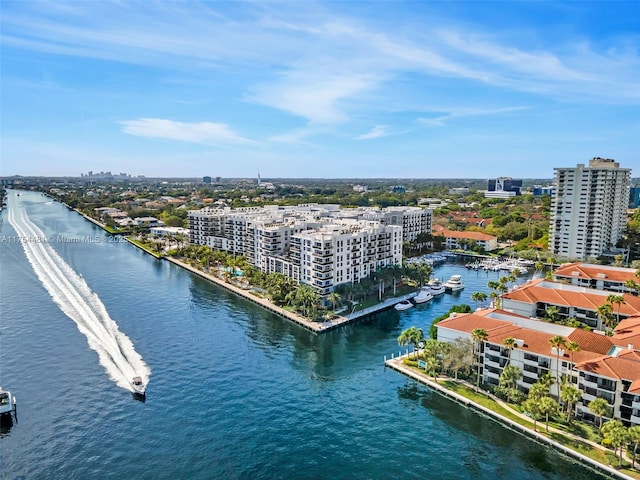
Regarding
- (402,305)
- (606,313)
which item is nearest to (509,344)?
(606,313)

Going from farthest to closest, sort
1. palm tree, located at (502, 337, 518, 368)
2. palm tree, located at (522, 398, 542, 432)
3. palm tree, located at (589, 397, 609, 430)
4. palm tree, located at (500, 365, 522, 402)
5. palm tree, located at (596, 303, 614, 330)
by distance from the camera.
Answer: palm tree, located at (596, 303, 614, 330), palm tree, located at (502, 337, 518, 368), palm tree, located at (500, 365, 522, 402), palm tree, located at (522, 398, 542, 432), palm tree, located at (589, 397, 609, 430)

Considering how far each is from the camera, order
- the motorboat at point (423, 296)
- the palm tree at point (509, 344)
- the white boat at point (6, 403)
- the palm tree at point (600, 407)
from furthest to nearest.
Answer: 1. the motorboat at point (423, 296)
2. the palm tree at point (509, 344)
3. the white boat at point (6, 403)
4. the palm tree at point (600, 407)

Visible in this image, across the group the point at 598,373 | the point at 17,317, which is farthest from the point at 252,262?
the point at 598,373

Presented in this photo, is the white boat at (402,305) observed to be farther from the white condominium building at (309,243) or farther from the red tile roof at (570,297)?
the red tile roof at (570,297)

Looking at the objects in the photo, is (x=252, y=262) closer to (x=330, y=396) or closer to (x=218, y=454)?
(x=330, y=396)

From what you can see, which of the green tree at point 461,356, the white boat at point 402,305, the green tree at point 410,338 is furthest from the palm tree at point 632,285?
the green tree at point 410,338

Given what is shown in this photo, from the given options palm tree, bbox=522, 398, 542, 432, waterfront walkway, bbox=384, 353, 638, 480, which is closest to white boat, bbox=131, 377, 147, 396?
waterfront walkway, bbox=384, 353, 638, 480

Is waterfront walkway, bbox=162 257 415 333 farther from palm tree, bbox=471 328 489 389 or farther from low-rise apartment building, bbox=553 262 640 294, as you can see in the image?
low-rise apartment building, bbox=553 262 640 294
